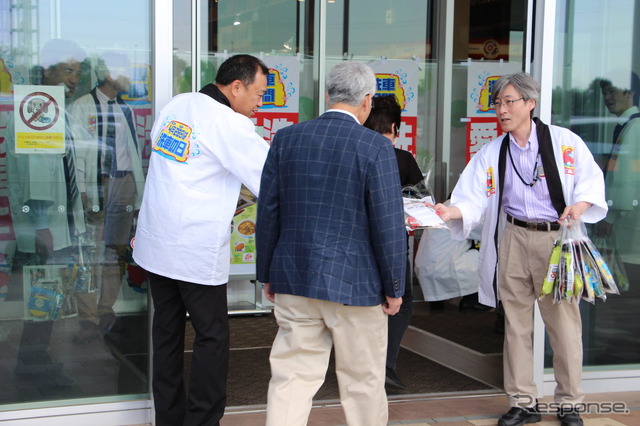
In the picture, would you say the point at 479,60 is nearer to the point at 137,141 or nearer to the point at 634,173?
the point at 634,173

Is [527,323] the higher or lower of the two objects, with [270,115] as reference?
lower

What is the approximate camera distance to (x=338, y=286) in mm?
2998

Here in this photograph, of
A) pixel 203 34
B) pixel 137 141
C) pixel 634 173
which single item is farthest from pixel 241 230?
pixel 634 173

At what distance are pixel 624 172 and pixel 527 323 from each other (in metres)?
1.31

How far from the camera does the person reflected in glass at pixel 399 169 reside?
4.54 metres

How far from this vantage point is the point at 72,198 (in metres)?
3.92

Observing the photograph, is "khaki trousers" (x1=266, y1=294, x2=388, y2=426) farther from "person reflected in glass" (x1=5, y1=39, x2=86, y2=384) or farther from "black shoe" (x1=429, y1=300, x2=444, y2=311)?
"black shoe" (x1=429, y1=300, x2=444, y2=311)

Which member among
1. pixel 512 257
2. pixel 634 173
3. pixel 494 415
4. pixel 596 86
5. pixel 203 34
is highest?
pixel 203 34

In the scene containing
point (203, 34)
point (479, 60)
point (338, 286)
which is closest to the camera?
point (338, 286)

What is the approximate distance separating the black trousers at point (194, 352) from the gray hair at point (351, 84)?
105cm

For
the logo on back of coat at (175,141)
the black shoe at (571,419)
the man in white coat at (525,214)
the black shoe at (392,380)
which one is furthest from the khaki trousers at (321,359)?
the black shoe at (392,380)

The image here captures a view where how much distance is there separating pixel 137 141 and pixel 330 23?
3.51 meters

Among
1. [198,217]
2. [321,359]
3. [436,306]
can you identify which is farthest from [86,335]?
[436,306]

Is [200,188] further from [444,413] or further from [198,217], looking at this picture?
[444,413]
